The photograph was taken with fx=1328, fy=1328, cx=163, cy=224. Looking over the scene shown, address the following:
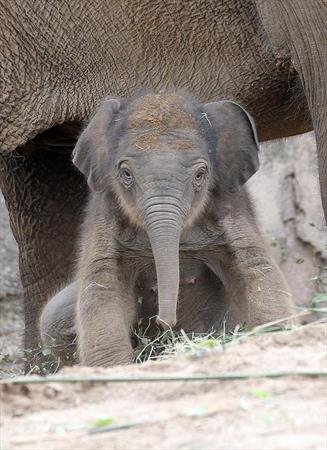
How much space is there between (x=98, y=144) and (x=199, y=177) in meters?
0.52

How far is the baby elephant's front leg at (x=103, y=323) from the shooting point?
17.0ft

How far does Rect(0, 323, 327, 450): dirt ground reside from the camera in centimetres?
316

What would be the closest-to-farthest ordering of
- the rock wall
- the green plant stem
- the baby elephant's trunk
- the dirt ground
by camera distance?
the dirt ground < the green plant stem < the baby elephant's trunk < the rock wall

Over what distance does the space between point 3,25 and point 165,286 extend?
2089 mm

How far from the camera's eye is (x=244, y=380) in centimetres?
355

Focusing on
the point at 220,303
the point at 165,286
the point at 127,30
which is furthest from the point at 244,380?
the point at 127,30

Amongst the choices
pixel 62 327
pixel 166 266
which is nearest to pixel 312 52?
pixel 166 266

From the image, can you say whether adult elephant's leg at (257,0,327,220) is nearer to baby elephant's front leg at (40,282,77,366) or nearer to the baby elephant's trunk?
the baby elephant's trunk

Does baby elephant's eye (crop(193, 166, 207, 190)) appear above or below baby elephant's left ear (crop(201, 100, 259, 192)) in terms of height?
below

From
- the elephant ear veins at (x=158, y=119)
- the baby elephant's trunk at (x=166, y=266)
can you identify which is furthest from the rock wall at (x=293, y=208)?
the baby elephant's trunk at (x=166, y=266)

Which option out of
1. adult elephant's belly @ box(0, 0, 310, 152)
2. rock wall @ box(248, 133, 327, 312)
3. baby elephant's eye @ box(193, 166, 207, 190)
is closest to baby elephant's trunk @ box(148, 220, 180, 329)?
baby elephant's eye @ box(193, 166, 207, 190)

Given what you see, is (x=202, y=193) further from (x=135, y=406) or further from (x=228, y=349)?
(x=135, y=406)

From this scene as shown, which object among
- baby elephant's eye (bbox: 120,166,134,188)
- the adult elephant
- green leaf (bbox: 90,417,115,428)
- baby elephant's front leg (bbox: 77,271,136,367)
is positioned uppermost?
the adult elephant

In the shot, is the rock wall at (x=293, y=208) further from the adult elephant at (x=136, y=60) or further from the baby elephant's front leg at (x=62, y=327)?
the baby elephant's front leg at (x=62, y=327)
